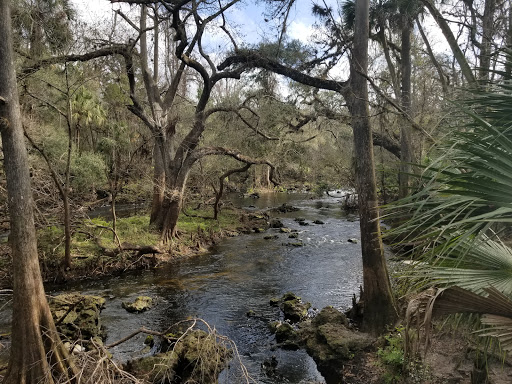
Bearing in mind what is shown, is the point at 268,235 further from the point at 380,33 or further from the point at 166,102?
the point at 380,33

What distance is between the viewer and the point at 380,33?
1764 centimetres

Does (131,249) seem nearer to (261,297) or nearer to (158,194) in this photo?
(158,194)

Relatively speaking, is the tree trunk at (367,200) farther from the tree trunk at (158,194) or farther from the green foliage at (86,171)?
the green foliage at (86,171)

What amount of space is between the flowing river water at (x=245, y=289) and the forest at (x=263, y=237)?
67 millimetres

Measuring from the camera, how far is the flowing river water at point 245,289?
24.0 feet

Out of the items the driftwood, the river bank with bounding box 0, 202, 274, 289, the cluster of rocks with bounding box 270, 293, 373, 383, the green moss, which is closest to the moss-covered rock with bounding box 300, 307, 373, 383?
the cluster of rocks with bounding box 270, 293, 373, 383

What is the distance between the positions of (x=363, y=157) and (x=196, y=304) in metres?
5.77

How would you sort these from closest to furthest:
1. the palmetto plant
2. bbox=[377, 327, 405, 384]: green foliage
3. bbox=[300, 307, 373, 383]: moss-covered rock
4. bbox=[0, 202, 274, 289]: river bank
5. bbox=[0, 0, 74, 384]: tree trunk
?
1. the palmetto plant
2. bbox=[0, 0, 74, 384]: tree trunk
3. bbox=[377, 327, 405, 384]: green foliage
4. bbox=[300, 307, 373, 383]: moss-covered rock
5. bbox=[0, 202, 274, 289]: river bank

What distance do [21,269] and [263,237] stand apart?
45.1 ft

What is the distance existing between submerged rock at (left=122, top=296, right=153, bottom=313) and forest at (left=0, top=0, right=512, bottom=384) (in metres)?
0.06

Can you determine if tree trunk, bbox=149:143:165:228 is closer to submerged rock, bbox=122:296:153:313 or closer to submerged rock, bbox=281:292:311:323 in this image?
submerged rock, bbox=122:296:153:313

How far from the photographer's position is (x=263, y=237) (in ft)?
59.2

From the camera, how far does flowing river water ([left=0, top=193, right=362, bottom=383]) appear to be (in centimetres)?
730

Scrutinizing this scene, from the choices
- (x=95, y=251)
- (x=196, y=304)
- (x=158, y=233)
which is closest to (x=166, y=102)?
(x=158, y=233)
